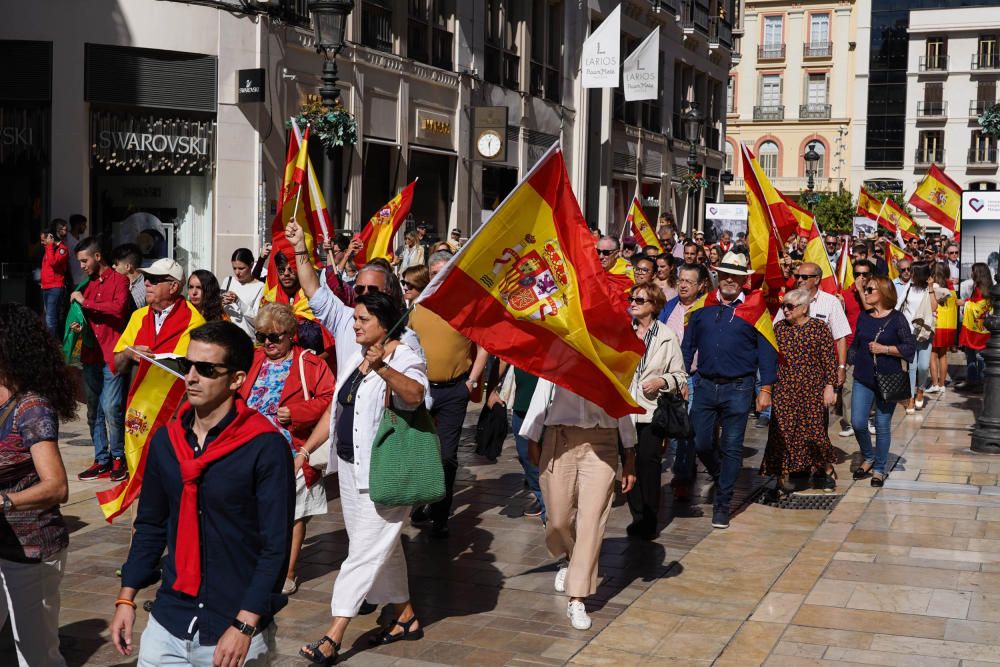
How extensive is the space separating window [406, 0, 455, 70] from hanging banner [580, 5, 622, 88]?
5.58 m

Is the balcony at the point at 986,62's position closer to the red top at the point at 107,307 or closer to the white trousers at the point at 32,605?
the red top at the point at 107,307

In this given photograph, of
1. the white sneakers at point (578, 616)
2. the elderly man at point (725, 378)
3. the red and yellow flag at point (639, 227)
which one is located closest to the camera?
the white sneakers at point (578, 616)

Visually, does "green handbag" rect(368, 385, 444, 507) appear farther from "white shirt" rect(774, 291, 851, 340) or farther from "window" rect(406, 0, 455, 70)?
"window" rect(406, 0, 455, 70)

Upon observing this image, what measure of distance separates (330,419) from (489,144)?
1971 cm

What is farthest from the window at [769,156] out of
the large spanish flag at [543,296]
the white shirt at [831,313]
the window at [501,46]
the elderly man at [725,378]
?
the large spanish flag at [543,296]

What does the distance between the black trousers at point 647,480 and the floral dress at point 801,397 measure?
2.06m

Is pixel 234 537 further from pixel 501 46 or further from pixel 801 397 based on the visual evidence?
pixel 501 46

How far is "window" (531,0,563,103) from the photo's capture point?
30094mm

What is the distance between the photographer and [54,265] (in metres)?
16.6

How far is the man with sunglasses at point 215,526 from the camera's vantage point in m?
4.16

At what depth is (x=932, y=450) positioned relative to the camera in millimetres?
13203

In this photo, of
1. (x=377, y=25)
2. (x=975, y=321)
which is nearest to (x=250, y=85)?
(x=377, y=25)

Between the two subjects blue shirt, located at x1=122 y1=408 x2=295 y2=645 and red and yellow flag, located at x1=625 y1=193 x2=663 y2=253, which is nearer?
blue shirt, located at x1=122 y1=408 x2=295 y2=645

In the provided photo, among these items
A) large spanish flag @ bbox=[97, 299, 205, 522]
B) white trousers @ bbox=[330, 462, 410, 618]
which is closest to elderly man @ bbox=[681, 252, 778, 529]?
white trousers @ bbox=[330, 462, 410, 618]
